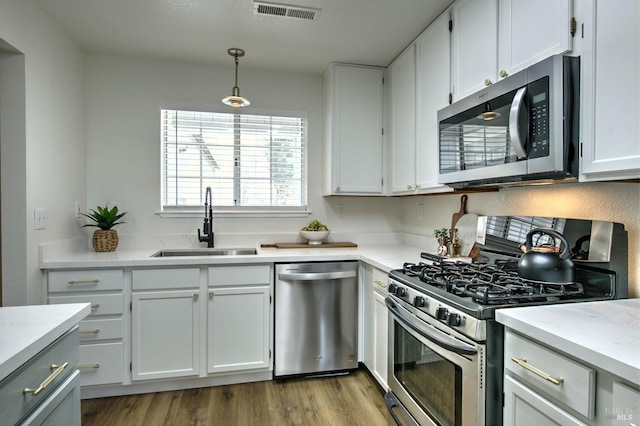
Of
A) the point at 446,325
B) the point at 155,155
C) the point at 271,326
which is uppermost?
the point at 155,155

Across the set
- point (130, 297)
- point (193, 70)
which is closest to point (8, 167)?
point (130, 297)

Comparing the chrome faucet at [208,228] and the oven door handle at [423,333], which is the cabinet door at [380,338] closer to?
the oven door handle at [423,333]

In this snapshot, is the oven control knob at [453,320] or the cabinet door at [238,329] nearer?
the oven control knob at [453,320]

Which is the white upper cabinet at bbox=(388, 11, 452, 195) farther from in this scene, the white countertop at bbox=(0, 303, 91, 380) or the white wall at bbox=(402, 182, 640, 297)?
the white countertop at bbox=(0, 303, 91, 380)

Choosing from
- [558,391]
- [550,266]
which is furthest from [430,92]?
[558,391]

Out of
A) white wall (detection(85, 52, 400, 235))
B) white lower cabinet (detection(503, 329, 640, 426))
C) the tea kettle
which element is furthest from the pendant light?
white lower cabinet (detection(503, 329, 640, 426))

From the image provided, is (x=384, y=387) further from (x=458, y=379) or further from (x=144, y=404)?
(x=144, y=404)

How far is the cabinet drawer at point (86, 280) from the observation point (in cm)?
214

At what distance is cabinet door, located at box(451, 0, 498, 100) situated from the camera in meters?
1.74

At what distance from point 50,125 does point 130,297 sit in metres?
1.22

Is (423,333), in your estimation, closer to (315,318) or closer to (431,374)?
(431,374)

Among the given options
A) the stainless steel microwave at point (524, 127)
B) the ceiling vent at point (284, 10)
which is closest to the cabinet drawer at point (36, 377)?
the stainless steel microwave at point (524, 127)

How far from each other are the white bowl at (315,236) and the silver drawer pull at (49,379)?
2.01 metres

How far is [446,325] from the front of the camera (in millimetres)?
1390
